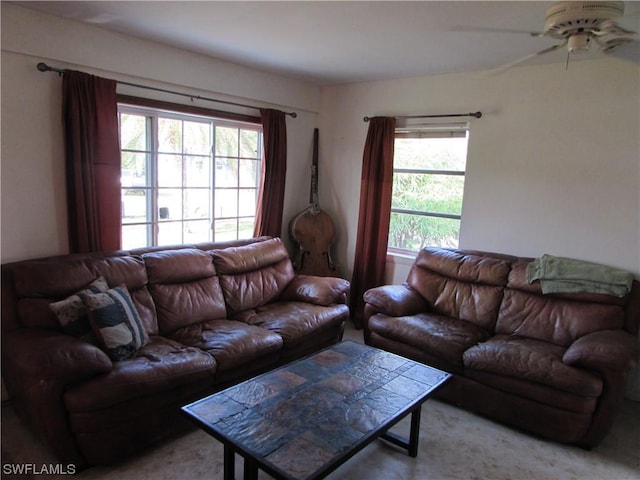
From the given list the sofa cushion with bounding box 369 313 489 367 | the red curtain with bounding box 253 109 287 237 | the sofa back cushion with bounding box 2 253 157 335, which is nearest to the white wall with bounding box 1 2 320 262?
the sofa back cushion with bounding box 2 253 157 335

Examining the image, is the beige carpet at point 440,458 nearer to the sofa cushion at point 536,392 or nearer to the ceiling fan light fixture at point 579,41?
the sofa cushion at point 536,392

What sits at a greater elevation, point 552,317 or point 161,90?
point 161,90

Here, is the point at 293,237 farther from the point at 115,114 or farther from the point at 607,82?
the point at 607,82

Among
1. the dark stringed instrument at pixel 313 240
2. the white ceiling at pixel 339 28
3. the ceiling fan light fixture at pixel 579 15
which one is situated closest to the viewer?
the ceiling fan light fixture at pixel 579 15

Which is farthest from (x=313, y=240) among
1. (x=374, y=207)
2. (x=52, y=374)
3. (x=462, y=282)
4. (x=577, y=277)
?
(x=52, y=374)

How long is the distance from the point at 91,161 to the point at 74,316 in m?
1.10

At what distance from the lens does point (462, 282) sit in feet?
12.0

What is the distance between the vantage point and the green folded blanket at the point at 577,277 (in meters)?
3.06

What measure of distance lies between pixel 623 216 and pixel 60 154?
397 centimetres

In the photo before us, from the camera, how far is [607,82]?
3170 millimetres

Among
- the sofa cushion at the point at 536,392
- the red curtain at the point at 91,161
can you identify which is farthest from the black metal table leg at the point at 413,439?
the red curtain at the point at 91,161

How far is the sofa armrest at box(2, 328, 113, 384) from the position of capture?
6.77 ft

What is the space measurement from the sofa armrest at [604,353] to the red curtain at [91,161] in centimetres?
313

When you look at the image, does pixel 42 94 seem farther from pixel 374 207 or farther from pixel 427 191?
pixel 427 191
